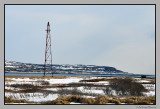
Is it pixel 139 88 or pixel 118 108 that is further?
pixel 139 88

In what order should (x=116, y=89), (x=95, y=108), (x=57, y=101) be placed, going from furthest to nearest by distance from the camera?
(x=116, y=89), (x=57, y=101), (x=95, y=108)

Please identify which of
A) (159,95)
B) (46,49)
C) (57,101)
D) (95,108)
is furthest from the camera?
(46,49)

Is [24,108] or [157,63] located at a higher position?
[157,63]

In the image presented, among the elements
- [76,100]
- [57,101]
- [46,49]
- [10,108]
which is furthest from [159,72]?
[46,49]

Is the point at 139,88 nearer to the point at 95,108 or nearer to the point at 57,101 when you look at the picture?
the point at 57,101

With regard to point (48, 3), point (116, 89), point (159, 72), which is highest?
point (48, 3)

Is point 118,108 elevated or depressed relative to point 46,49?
depressed

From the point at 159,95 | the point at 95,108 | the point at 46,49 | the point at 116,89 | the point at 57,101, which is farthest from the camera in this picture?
the point at 46,49

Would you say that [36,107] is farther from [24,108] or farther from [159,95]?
[159,95]

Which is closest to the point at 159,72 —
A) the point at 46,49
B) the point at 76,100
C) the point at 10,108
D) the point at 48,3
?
the point at 76,100

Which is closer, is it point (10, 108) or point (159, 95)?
point (10, 108)
